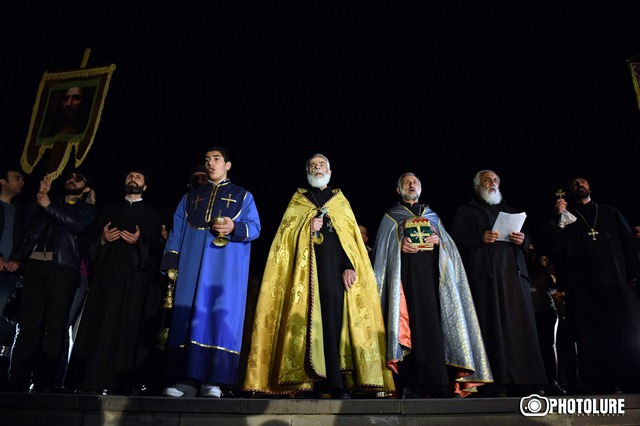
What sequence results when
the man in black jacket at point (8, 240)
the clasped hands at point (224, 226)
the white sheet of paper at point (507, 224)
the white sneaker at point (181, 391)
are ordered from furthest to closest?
the white sheet of paper at point (507, 224), the man in black jacket at point (8, 240), the clasped hands at point (224, 226), the white sneaker at point (181, 391)

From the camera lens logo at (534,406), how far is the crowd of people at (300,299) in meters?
0.76

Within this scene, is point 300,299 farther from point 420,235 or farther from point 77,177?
point 77,177

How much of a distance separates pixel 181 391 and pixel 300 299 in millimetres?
1200

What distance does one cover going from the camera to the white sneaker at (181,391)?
4145 mm

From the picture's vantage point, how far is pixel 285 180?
8.99 meters

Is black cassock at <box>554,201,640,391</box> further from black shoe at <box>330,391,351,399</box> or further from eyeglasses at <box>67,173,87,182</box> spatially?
eyeglasses at <box>67,173,87,182</box>

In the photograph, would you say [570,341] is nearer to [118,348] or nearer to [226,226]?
[226,226]

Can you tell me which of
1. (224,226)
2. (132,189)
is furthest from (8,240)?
(224,226)

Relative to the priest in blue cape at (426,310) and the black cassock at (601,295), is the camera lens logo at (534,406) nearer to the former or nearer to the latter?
the priest in blue cape at (426,310)

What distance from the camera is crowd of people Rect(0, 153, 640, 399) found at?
448cm

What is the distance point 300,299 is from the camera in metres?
4.67

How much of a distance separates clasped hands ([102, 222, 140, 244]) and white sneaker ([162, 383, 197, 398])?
1.44 metres

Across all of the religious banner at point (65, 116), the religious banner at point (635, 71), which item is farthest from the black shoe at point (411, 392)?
the religious banner at point (635, 71)

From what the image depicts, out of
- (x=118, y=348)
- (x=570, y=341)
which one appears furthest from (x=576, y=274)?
(x=118, y=348)
